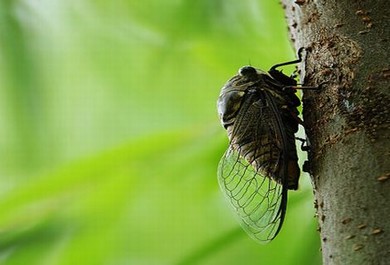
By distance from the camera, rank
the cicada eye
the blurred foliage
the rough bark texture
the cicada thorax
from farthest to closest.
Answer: the blurred foliage < the cicada eye < the cicada thorax < the rough bark texture

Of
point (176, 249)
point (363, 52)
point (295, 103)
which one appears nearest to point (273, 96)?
point (295, 103)

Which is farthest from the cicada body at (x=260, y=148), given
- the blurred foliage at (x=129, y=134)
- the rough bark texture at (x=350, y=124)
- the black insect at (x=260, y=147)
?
the blurred foliage at (x=129, y=134)

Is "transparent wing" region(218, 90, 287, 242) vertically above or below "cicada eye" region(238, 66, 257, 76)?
below

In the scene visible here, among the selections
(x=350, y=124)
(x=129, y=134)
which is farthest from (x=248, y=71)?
(x=129, y=134)

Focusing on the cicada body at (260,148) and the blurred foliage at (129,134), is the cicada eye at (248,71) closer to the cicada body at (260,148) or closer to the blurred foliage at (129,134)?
the cicada body at (260,148)

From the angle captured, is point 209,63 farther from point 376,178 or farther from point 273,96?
point 376,178

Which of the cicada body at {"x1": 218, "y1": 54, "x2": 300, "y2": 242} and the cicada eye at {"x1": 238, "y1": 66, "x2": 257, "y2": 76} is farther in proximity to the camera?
the cicada eye at {"x1": 238, "y1": 66, "x2": 257, "y2": 76}

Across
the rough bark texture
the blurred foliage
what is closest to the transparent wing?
Result: the rough bark texture

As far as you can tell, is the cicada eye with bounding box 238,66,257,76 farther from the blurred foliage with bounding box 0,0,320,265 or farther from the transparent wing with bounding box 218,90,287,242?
the blurred foliage with bounding box 0,0,320,265
